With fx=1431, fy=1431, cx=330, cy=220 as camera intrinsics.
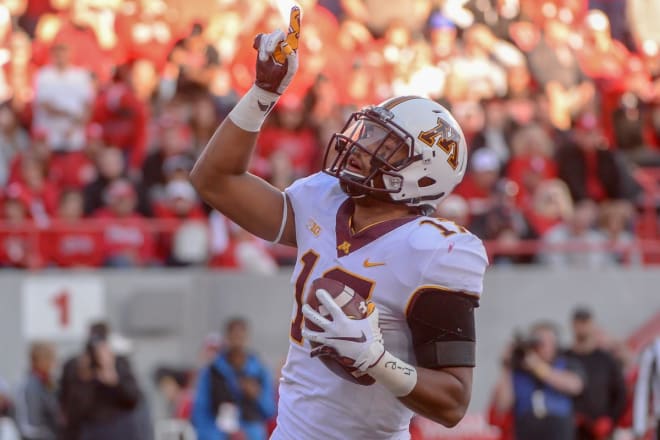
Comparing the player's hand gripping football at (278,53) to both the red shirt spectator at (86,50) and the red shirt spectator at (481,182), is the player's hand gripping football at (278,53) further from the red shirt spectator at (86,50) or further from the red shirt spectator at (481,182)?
the red shirt spectator at (86,50)

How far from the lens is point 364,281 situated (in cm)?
344

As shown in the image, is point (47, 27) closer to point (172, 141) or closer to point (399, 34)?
point (172, 141)

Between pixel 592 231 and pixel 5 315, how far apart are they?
4.55 meters

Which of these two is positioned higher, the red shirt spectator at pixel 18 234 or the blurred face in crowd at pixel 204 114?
the blurred face in crowd at pixel 204 114

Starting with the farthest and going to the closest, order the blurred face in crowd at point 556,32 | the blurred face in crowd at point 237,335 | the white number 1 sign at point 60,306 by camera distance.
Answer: the blurred face in crowd at point 556,32 < the white number 1 sign at point 60,306 < the blurred face in crowd at point 237,335

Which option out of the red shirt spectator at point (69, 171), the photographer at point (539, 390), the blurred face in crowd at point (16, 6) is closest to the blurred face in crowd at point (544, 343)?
the photographer at point (539, 390)

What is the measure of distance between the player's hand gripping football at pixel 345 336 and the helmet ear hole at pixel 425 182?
50 centimetres

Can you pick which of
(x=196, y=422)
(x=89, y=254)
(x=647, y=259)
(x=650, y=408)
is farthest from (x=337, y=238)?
(x=647, y=259)

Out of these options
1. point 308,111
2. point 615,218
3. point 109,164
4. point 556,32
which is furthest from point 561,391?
point 556,32

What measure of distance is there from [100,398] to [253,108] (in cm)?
520

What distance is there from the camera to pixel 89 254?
10305 mm

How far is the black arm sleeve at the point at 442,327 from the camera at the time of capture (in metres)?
3.33

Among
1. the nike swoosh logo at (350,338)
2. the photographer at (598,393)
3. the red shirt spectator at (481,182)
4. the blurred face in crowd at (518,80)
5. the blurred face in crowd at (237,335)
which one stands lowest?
the photographer at (598,393)

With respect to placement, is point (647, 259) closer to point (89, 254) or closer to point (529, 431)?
point (529, 431)
